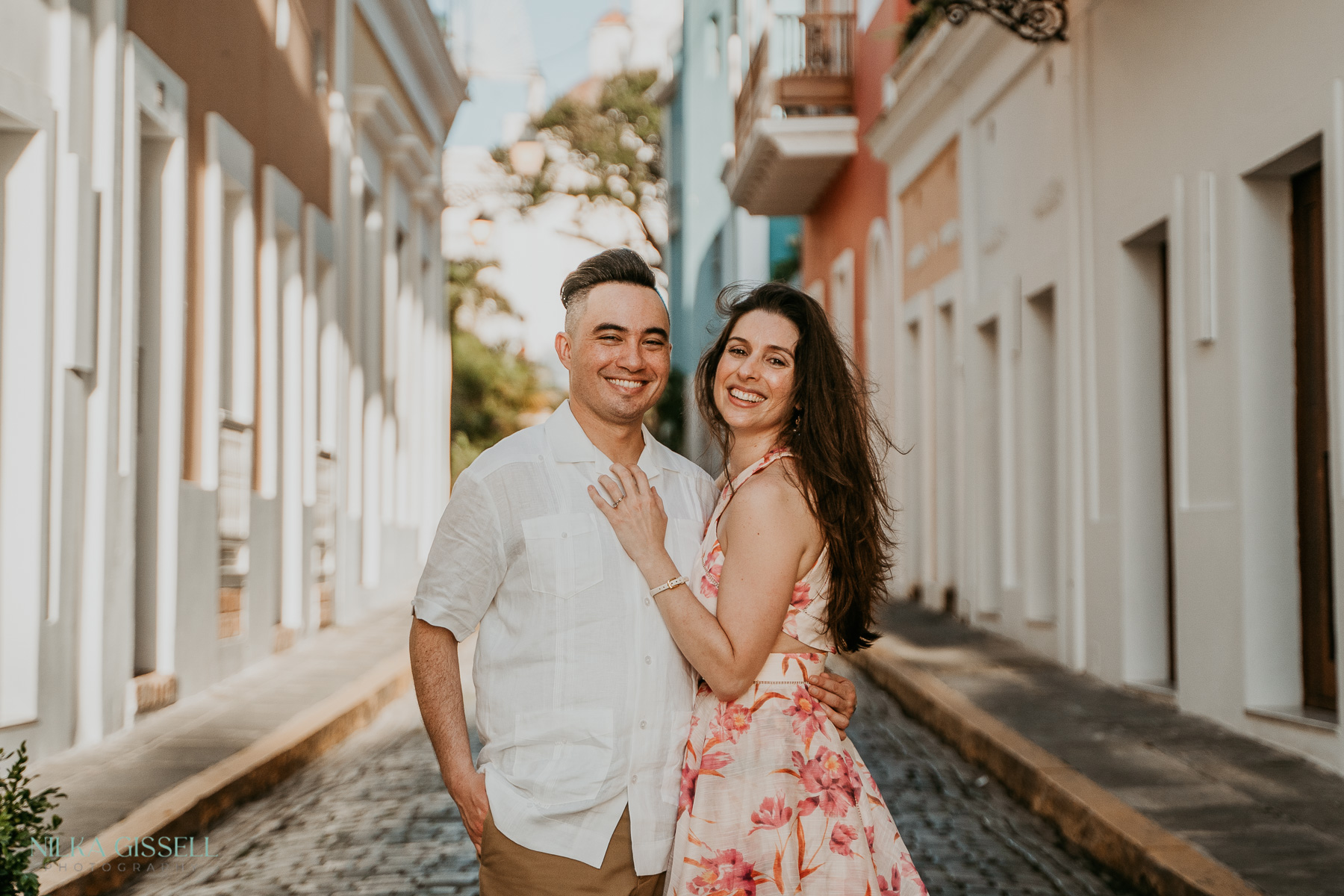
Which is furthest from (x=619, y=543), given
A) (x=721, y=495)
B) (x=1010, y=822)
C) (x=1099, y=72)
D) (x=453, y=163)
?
(x=453, y=163)

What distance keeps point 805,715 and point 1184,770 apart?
416 cm

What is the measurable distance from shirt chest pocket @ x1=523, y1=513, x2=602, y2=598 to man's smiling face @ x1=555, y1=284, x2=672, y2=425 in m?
0.26

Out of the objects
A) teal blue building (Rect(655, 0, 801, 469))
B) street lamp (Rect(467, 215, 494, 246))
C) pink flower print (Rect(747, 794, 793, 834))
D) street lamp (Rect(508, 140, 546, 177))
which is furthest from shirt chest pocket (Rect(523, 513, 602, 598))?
teal blue building (Rect(655, 0, 801, 469))

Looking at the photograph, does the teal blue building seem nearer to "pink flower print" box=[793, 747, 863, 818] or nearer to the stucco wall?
the stucco wall

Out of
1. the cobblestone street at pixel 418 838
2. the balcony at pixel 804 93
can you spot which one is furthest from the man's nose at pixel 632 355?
the balcony at pixel 804 93

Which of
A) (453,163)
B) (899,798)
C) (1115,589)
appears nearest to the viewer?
(899,798)

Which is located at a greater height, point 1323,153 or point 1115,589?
point 1323,153

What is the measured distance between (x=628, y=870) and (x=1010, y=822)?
12.6ft

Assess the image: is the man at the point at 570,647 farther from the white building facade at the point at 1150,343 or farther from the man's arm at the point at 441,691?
the white building facade at the point at 1150,343

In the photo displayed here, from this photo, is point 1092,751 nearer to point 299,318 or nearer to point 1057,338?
point 1057,338

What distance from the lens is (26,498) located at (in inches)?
268

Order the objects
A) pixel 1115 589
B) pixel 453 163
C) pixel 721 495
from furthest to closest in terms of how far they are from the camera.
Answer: pixel 453 163 < pixel 1115 589 < pixel 721 495

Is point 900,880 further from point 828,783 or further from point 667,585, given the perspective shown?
point 667,585

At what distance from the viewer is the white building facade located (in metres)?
7.17
